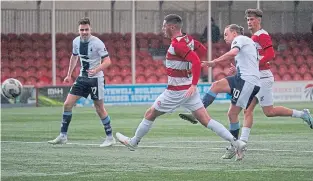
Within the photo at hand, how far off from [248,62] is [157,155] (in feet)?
6.28

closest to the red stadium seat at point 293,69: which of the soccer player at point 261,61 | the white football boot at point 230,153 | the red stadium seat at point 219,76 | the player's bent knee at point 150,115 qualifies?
the red stadium seat at point 219,76

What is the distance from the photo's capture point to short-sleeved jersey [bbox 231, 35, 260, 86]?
41.6ft

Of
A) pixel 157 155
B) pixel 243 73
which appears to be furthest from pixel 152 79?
pixel 243 73

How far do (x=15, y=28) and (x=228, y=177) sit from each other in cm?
2614

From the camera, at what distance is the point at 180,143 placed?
15.3 metres

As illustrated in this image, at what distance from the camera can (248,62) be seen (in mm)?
12781

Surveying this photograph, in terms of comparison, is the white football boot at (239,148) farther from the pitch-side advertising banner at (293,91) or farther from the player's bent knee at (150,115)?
the pitch-side advertising banner at (293,91)

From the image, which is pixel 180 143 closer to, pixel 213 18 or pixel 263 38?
pixel 263 38

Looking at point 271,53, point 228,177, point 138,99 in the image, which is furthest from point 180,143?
point 138,99

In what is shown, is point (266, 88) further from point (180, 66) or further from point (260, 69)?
point (180, 66)

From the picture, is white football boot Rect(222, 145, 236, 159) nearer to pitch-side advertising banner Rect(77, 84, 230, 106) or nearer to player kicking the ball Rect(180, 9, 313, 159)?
player kicking the ball Rect(180, 9, 313, 159)

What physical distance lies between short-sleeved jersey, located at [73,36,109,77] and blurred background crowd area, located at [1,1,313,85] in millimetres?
18935

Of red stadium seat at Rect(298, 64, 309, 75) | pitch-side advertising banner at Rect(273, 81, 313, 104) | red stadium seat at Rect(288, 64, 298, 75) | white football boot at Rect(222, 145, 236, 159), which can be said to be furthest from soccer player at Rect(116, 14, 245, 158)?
red stadium seat at Rect(298, 64, 309, 75)

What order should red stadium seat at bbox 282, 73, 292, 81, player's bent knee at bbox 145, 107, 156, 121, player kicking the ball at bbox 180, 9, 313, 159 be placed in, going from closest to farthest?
player's bent knee at bbox 145, 107, 156, 121, player kicking the ball at bbox 180, 9, 313, 159, red stadium seat at bbox 282, 73, 292, 81
